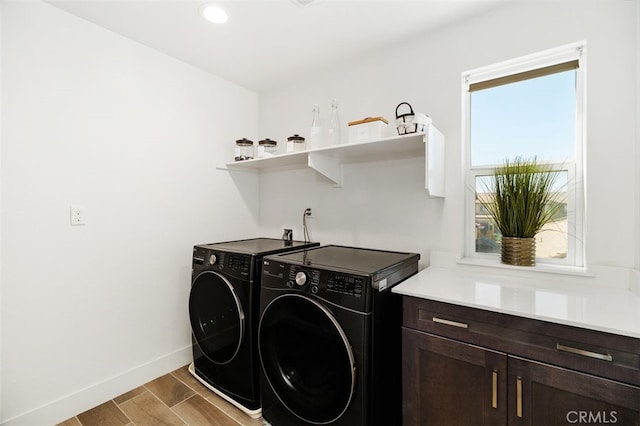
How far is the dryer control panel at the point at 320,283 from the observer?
1.27 metres

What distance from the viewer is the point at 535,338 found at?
3.47 feet

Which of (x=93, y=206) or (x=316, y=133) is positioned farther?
(x=316, y=133)

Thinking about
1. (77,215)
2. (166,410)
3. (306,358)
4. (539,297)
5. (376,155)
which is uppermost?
(376,155)

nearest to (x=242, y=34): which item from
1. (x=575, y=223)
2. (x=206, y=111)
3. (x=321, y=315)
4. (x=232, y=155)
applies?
(x=206, y=111)

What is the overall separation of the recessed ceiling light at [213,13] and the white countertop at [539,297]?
178 centimetres

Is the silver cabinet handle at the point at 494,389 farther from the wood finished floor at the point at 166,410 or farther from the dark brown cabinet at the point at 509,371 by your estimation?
the wood finished floor at the point at 166,410

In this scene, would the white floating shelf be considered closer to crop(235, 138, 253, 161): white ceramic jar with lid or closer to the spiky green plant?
crop(235, 138, 253, 161): white ceramic jar with lid

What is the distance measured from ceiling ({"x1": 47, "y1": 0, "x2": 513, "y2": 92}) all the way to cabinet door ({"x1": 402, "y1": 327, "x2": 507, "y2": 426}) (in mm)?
1747

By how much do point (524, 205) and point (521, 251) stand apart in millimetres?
245

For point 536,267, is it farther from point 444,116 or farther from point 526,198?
point 444,116

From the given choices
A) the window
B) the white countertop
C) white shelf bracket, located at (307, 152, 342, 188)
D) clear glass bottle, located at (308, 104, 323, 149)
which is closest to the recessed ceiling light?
clear glass bottle, located at (308, 104, 323, 149)

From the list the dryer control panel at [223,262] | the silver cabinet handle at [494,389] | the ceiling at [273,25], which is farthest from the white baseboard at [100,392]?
the ceiling at [273,25]

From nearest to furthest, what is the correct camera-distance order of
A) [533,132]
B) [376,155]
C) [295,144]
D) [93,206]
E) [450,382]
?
[450,382] < [533,132] < [93,206] < [376,155] < [295,144]

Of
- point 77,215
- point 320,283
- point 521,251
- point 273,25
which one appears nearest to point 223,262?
point 320,283
